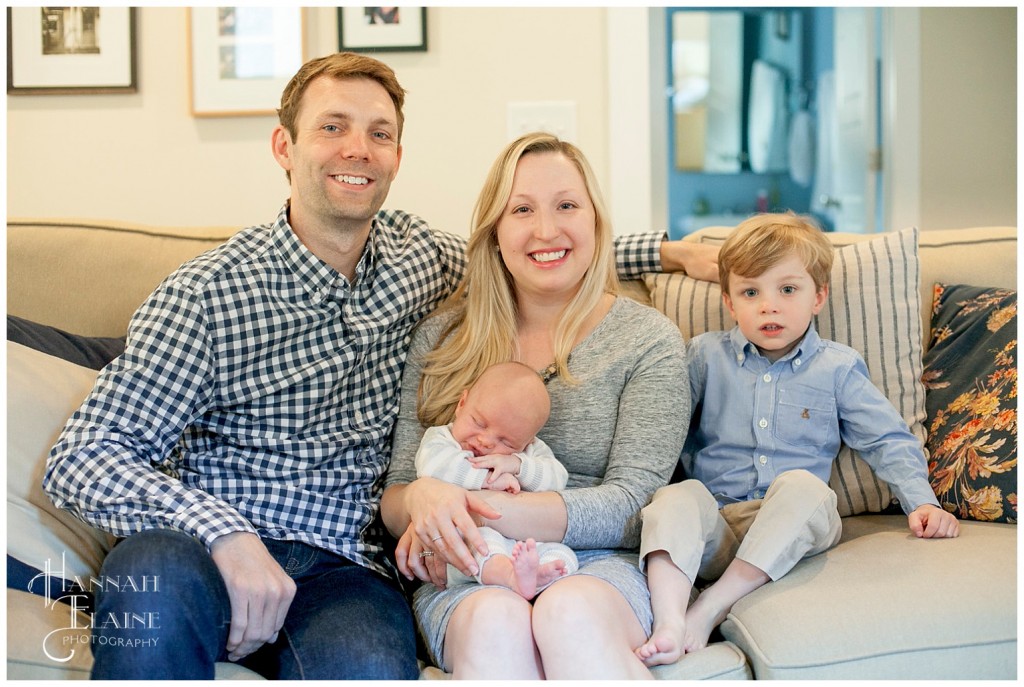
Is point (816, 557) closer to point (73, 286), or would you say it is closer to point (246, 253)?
point (246, 253)

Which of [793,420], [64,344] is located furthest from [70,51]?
[793,420]

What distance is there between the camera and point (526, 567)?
52.6 inches

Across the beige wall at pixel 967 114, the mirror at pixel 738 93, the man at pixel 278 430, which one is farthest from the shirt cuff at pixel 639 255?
the mirror at pixel 738 93

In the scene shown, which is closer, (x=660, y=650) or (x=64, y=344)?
Result: (x=660, y=650)

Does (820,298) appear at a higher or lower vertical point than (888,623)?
higher

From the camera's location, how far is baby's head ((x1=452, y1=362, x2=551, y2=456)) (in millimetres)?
1527

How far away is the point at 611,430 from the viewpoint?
5.31 feet

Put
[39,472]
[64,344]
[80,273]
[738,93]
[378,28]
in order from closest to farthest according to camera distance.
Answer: [39,472]
[64,344]
[80,273]
[378,28]
[738,93]

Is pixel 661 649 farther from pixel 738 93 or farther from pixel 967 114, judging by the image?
pixel 738 93

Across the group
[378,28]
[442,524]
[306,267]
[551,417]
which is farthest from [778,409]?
[378,28]

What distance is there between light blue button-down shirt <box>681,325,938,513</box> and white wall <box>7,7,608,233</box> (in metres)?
1.06

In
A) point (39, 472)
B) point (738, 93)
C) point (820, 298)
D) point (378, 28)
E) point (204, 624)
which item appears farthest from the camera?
point (738, 93)

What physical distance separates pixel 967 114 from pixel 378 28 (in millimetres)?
2299

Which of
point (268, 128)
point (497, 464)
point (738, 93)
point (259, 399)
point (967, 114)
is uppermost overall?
point (738, 93)
